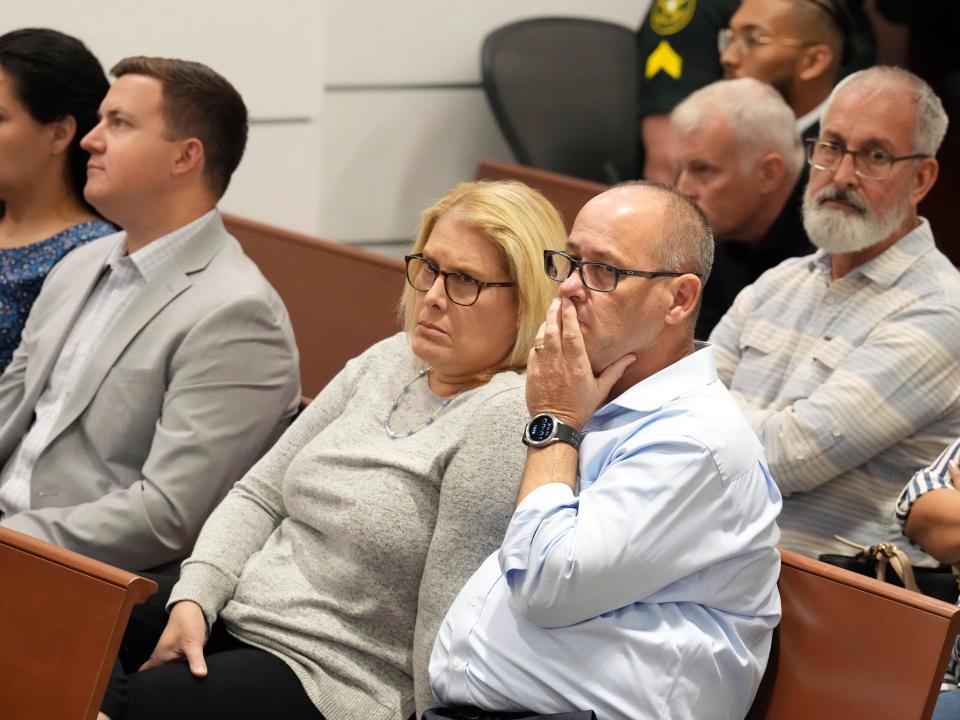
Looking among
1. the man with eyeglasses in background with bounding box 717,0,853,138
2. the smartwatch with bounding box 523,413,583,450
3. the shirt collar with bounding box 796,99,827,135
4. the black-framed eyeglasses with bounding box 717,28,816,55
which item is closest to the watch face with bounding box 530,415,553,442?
the smartwatch with bounding box 523,413,583,450

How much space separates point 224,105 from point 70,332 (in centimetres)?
52

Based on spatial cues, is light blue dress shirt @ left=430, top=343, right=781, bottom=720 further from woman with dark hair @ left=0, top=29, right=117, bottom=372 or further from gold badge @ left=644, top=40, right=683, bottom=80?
gold badge @ left=644, top=40, right=683, bottom=80

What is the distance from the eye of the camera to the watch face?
1784 mm

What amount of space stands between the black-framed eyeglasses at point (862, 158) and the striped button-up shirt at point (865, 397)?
13cm

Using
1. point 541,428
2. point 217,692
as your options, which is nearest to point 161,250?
point 217,692

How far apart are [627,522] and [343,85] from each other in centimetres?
334

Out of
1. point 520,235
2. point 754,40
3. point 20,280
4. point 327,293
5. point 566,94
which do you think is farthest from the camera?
point 566,94

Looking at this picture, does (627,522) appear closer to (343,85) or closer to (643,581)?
(643,581)

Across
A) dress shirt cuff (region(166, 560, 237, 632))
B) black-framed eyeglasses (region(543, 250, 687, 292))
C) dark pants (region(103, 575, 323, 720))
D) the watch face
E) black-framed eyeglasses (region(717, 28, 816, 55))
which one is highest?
black-framed eyeglasses (region(543, 250, 687, 292))

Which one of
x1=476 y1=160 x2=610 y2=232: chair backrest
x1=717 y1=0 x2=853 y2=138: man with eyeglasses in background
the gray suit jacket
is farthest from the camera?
x1=717 y1=0 x2=853 y2=138: man with eyeglasses in background

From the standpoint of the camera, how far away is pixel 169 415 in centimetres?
240

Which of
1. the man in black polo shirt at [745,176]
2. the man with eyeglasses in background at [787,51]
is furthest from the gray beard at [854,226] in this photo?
the man with eyeglasses in background at [787,51]

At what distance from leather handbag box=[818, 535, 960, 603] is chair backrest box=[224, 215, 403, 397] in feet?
4.25

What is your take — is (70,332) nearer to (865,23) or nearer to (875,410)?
(875,410)
